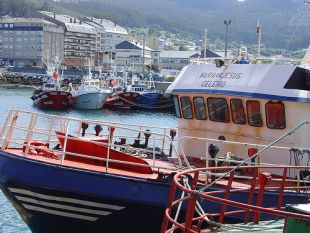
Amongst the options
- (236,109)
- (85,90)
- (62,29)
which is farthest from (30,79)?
(236,109)

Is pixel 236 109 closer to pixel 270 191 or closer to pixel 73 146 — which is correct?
pixel 270 191

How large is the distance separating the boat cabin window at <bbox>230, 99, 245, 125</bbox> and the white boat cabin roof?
0.77 ft

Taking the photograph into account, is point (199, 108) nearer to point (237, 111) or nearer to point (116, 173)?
point (237, 111)

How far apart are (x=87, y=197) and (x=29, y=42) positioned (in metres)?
169

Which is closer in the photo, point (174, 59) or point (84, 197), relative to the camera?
point (84, 197)

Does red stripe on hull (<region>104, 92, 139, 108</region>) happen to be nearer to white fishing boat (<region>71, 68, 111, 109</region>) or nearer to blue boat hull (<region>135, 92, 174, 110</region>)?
blue boat hull (<region>135, 92, 174, 110</region>)

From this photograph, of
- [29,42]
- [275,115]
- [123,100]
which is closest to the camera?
[275,115]

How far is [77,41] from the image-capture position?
599 feet

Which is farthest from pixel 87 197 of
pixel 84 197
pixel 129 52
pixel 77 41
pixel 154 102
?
pixel 77 41

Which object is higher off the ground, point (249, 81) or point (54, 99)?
point (249, 81)

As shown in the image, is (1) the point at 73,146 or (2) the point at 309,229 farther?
(1) the point at 73,146

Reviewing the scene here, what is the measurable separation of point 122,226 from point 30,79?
99.5 metres

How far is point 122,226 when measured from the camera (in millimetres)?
10461

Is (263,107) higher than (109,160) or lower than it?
higher
